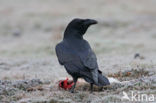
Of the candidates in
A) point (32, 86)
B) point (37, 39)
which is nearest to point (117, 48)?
point (37, 39)

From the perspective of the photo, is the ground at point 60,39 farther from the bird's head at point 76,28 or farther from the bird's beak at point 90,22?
the bird's beak at point 90,22

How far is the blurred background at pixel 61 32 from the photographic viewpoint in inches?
556

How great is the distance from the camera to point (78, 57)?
8.49m

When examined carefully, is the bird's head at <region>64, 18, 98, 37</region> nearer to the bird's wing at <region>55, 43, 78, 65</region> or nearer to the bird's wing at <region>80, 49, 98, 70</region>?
the bird's wing at <region>55, 43, 78, 65</region>

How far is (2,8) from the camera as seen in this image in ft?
98.3

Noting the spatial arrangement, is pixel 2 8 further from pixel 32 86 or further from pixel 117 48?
pixel 32 86

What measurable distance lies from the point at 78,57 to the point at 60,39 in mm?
13024

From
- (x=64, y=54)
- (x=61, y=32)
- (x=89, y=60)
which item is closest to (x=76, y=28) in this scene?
(x=64, y=54)

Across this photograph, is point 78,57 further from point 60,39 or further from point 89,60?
point 60,39

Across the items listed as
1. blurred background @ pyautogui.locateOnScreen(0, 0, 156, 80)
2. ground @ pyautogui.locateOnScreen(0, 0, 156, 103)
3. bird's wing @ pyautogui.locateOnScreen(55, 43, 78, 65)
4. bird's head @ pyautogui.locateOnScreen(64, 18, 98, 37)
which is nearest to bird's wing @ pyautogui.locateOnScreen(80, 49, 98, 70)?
bird's wing @ pyautogui.locateOnScreen(55, 43, 78, 65)

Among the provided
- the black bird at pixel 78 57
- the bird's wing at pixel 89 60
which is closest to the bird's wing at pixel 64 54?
the black bird at pixel 78 57

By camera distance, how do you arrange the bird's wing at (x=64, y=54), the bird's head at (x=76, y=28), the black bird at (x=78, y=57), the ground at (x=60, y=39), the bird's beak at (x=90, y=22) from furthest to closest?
1. the bird's head at (x=76, y=28)
2. the bird's beak at (x=90, y=22)
3. the bird's wing at (x=64, y=54)
4. the ground at (x=60, y=39)
5. the black bird at (x=78, y=57)

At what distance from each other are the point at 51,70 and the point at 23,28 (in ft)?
44.4

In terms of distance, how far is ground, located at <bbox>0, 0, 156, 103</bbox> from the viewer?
8.46 metres
